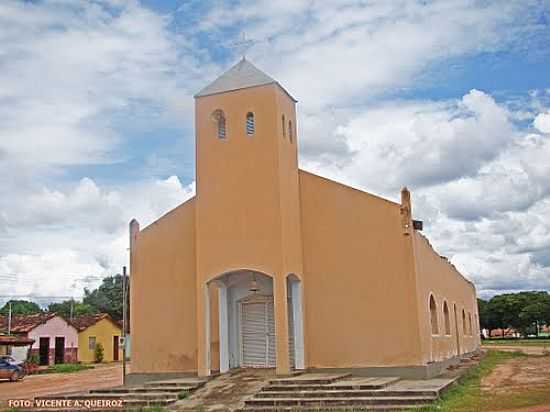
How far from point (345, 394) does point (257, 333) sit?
5.86 m

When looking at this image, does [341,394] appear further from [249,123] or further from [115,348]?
[115,348]

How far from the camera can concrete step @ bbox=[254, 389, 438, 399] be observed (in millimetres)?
16312

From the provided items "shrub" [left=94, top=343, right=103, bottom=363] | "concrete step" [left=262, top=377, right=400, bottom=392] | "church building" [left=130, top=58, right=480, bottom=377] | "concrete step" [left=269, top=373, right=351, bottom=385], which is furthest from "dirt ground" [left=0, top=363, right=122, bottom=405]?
"shrub" [left=94, top=343, right=103, bottom=363]

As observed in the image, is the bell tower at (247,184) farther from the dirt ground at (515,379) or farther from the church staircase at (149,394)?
the dirt ground at (515,379)

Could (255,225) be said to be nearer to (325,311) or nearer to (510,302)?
(325,311)

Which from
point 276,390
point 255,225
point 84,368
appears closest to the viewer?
point 276,390

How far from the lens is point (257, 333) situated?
22297mm

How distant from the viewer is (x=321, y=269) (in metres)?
21.9

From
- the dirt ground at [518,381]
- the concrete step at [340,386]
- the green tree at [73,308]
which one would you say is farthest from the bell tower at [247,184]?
the green tree at [73,308]

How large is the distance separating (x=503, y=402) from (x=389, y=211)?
668 cm

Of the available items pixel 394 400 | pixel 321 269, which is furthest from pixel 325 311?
pixel 394 400

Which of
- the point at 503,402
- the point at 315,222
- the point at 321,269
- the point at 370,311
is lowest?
the point at 503,402

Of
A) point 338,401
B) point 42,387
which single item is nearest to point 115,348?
point 42,387

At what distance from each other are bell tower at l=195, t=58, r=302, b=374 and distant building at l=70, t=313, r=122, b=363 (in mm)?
33459
